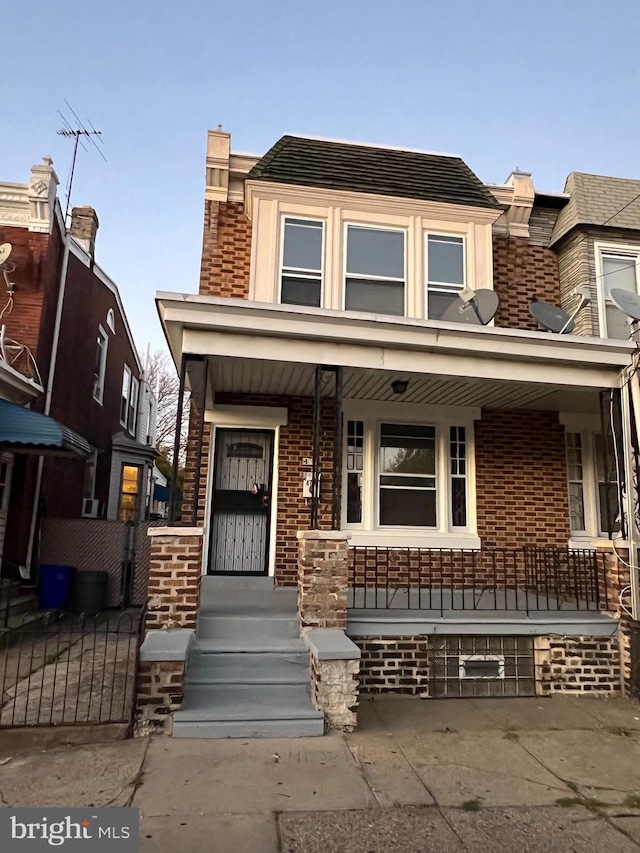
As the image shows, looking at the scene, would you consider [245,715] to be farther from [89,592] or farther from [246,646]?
[89,592]

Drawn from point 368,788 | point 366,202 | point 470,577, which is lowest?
point 368,788

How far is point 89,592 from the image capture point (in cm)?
892

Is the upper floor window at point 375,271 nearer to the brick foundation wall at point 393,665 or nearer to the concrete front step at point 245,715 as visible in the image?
the brick foundation wall at point 393,665

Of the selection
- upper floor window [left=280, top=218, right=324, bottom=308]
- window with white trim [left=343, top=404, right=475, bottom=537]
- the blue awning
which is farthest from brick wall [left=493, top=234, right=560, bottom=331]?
the blue awning

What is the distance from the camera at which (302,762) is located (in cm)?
429

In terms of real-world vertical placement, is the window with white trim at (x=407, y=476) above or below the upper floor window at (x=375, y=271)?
below

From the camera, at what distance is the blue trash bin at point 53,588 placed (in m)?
8.95

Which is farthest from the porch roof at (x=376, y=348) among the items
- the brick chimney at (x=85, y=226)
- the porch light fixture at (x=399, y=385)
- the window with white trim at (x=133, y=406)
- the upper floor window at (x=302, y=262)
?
the window with white trim at (x=133, y=406)

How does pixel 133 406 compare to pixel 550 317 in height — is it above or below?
above

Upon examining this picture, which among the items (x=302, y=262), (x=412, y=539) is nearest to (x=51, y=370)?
(x=302, y=262)

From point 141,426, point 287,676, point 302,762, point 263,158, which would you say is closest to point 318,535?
point 287,676

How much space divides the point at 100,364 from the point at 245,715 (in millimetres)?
10913

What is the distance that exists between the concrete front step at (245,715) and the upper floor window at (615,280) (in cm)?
741

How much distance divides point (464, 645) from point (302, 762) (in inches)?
107
